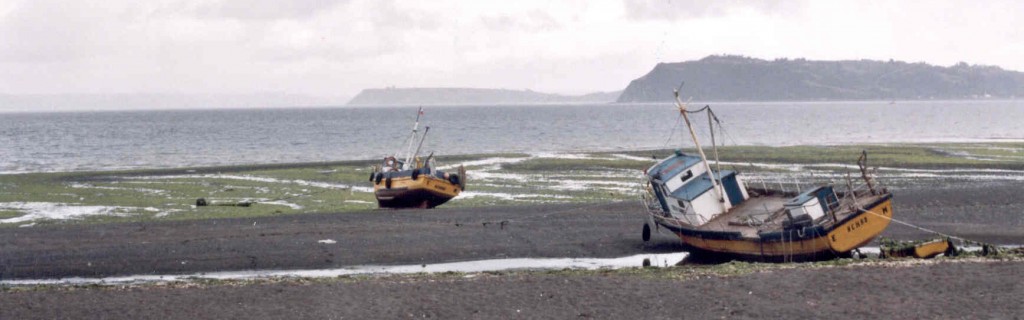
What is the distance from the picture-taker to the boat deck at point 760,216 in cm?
2581

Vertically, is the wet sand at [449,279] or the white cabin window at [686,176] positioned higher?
the white cabin window at [686,176]

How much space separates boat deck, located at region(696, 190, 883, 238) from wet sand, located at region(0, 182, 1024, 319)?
6.58 feet

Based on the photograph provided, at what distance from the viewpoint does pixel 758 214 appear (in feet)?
88.8

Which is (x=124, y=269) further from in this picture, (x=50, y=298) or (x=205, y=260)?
(x=50, y=298)

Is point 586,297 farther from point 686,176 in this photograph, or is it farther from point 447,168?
point 447,168

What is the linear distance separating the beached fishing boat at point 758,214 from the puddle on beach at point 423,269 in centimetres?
151

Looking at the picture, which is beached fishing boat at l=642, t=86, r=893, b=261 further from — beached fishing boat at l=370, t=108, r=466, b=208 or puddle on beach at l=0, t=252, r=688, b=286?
beached fishing boat at l=370, t=108, r=466, b=208

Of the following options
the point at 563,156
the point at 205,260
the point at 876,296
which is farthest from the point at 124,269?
the point at 563,156

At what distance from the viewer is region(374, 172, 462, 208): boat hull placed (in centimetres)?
4091

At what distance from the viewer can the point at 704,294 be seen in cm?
1945

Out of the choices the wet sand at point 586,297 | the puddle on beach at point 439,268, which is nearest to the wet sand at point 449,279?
the wet sand at point 586,297

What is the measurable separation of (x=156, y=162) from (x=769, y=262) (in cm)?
6191

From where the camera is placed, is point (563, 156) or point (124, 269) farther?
point (563, 156)

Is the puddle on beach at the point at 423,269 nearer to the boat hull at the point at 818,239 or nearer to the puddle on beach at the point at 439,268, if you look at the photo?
Result: the puddle on beach at the point at 439,268
